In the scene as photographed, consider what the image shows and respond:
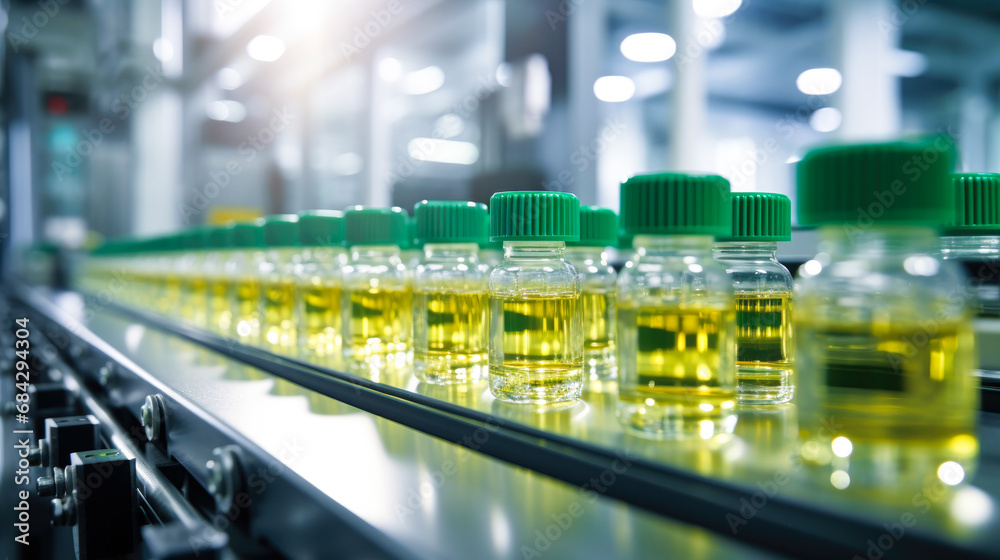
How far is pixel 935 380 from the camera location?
47cm

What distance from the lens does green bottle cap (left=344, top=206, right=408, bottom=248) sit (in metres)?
1.11

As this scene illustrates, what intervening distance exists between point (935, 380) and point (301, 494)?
49 centimetres

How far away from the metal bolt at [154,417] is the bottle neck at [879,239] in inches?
33.7

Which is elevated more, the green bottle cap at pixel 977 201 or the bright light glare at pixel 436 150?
the bright light glare at pixel 436 150

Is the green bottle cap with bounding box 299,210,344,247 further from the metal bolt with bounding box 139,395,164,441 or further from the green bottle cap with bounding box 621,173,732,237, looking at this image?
the green bottle cap with bounding box 621,173,732,237

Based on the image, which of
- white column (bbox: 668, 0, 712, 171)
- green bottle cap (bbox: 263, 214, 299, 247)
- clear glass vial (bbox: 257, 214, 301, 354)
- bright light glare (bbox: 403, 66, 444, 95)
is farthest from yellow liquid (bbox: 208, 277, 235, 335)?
bright light glare (bbox: 403, 66, 444, 95)

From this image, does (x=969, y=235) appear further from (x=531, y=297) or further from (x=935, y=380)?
(x=531, y=297)

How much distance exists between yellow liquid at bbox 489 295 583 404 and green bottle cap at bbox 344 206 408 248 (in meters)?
0.38

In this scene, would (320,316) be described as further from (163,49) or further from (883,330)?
(163,49)

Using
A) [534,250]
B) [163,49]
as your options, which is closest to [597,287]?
[534,250]

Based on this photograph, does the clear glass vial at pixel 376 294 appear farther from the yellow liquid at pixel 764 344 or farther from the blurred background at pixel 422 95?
the yellow liquid at pixel 764 344

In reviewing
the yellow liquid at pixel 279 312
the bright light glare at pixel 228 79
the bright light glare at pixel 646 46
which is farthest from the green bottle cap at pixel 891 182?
the bright light glare at pixel 228 79

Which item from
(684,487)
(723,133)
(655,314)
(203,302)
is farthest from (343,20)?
(723,133)

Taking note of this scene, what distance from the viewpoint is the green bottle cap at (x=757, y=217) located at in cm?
75
